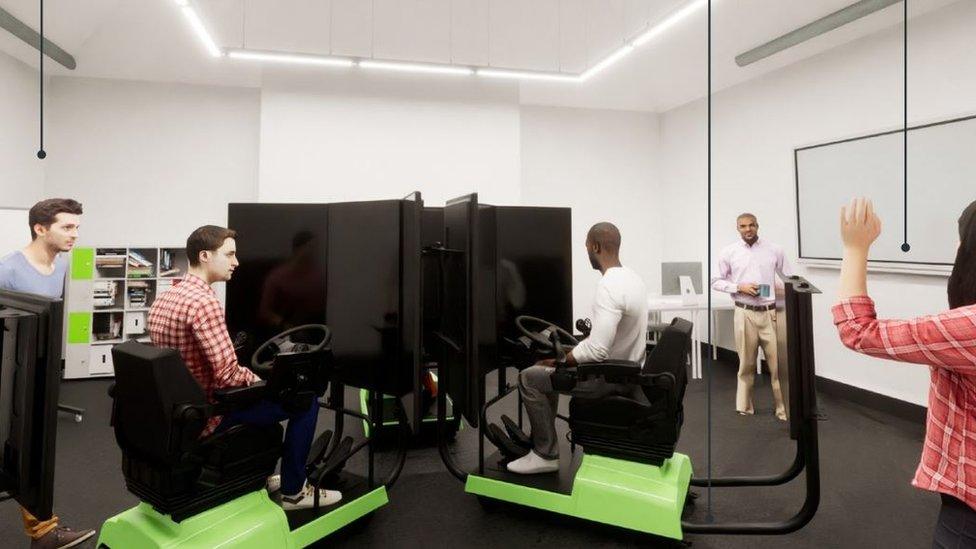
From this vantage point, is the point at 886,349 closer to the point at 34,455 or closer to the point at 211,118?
the point at 34,455

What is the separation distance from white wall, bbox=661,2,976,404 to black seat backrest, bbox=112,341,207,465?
4.70 meters

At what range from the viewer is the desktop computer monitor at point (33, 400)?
2.74 ft

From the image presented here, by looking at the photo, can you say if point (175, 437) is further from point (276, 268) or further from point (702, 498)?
point (702, 498)

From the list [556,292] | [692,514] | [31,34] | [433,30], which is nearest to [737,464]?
[692,514]

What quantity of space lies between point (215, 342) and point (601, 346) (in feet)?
5.45

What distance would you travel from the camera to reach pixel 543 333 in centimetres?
270

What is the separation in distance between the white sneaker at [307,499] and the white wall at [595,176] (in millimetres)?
4456

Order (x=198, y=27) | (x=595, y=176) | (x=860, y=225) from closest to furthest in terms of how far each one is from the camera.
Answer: (x=860, y=225) < (x=198, y=27) < (x=595, y=176)

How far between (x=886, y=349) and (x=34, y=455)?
1.66m

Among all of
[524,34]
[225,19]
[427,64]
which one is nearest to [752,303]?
[524,34]

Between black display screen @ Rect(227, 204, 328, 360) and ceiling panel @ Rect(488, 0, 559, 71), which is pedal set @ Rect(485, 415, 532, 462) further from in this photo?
ceiling panel @ Rect(488, 0, 559, 71)

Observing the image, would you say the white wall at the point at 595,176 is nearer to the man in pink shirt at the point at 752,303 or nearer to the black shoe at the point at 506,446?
the man in pink shirt at the point at 752,303

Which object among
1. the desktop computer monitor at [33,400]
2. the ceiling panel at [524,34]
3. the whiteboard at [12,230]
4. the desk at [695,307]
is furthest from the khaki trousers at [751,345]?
the whiteboard at [12,230]

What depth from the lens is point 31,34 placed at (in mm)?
4102
